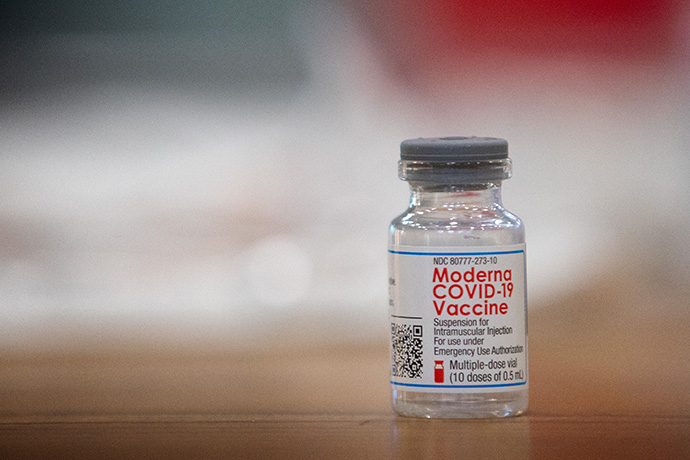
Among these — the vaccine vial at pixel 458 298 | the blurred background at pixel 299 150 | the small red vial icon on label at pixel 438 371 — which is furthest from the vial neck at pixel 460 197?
the blurred background at pixel 299 150

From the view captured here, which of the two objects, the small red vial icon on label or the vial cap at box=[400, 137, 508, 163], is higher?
the vial cap at box=[400, 137, 508, 163]

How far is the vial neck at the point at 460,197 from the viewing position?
0.79m

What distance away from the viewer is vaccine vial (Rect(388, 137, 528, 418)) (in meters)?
0.74

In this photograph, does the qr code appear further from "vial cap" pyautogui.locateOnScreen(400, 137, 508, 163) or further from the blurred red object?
the blurred red object

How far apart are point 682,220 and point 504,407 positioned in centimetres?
58

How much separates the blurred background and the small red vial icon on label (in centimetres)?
49

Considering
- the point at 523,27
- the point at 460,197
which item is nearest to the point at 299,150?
the point at 523,27

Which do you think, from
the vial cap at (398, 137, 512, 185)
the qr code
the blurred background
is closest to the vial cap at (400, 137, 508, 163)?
the vial cap at (398, 137, 512, 185)

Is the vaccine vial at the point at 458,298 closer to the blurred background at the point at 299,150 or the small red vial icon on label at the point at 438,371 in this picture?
the small red vial icon on label at the point at 438,371

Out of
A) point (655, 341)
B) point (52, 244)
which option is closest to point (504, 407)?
point (655, 341)

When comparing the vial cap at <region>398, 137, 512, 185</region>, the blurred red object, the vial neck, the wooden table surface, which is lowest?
the wooden table surface

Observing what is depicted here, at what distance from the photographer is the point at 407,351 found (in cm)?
76

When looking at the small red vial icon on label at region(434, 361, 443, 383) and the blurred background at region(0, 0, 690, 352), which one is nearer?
the small red vial icon on label at region(434, 361, 443, 383)

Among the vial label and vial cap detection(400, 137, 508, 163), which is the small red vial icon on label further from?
vial cap detection(400, 137, 508, 163)
